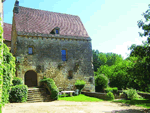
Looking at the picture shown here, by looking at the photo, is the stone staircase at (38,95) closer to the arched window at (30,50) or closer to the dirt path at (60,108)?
the dirt path at (60,108)

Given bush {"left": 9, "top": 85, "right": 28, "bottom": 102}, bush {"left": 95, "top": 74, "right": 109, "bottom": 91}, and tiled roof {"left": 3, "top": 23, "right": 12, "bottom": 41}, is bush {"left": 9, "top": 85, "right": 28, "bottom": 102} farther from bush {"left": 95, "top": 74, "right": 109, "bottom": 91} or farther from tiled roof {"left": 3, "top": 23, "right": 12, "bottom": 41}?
tiled roof {"left": 3, "top": 23, "right": 12, "bottom": 41}

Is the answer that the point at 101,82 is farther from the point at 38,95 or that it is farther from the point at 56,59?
the point at 38,95

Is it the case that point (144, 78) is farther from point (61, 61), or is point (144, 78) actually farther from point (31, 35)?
point (31, 35)

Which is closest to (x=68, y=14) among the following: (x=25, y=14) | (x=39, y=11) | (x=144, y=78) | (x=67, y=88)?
(x=39, y=11)

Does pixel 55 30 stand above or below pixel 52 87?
above

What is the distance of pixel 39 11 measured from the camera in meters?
21.3

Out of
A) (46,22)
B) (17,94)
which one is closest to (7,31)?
(46,22)

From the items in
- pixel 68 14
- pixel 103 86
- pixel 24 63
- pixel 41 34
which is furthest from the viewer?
pixel 68 14

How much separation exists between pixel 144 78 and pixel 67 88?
9401 mm

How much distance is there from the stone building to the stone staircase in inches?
73.2

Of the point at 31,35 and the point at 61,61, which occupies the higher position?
the point at 31,35

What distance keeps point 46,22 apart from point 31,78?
24.9 feet

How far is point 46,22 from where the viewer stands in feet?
65.8

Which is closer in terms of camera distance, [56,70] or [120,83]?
[56,70]
